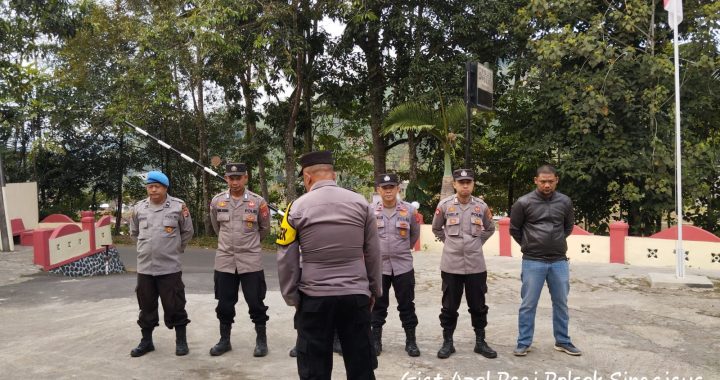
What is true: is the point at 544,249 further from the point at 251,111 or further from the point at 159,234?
the point at 251,111

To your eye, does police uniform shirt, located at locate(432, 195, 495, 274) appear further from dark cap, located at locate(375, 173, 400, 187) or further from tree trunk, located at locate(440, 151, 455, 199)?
tree trunk, located at locate(440, 151, 455, 199)

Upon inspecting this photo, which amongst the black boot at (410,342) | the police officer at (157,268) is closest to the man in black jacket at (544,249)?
the black boot at (410,342)

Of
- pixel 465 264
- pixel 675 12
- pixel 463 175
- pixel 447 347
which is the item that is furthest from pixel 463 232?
pixel 675 12

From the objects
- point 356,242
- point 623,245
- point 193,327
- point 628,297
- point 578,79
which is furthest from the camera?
point 578,79

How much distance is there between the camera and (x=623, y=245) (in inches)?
435

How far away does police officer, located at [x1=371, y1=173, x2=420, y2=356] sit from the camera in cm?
506

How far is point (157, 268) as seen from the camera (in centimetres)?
501

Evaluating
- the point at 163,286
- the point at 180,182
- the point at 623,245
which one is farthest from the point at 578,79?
the point at 180,182

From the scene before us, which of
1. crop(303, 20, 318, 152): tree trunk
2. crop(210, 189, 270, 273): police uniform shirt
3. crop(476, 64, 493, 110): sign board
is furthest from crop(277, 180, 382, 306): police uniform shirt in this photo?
crop(303, 20, 318, 152): tree trunk

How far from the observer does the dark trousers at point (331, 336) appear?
3277 millimetres

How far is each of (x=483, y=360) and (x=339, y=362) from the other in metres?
1.25

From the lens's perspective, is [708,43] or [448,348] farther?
[708,43]

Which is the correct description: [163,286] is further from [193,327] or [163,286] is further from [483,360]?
[483,360]

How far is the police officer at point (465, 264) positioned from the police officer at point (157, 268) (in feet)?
7.78
